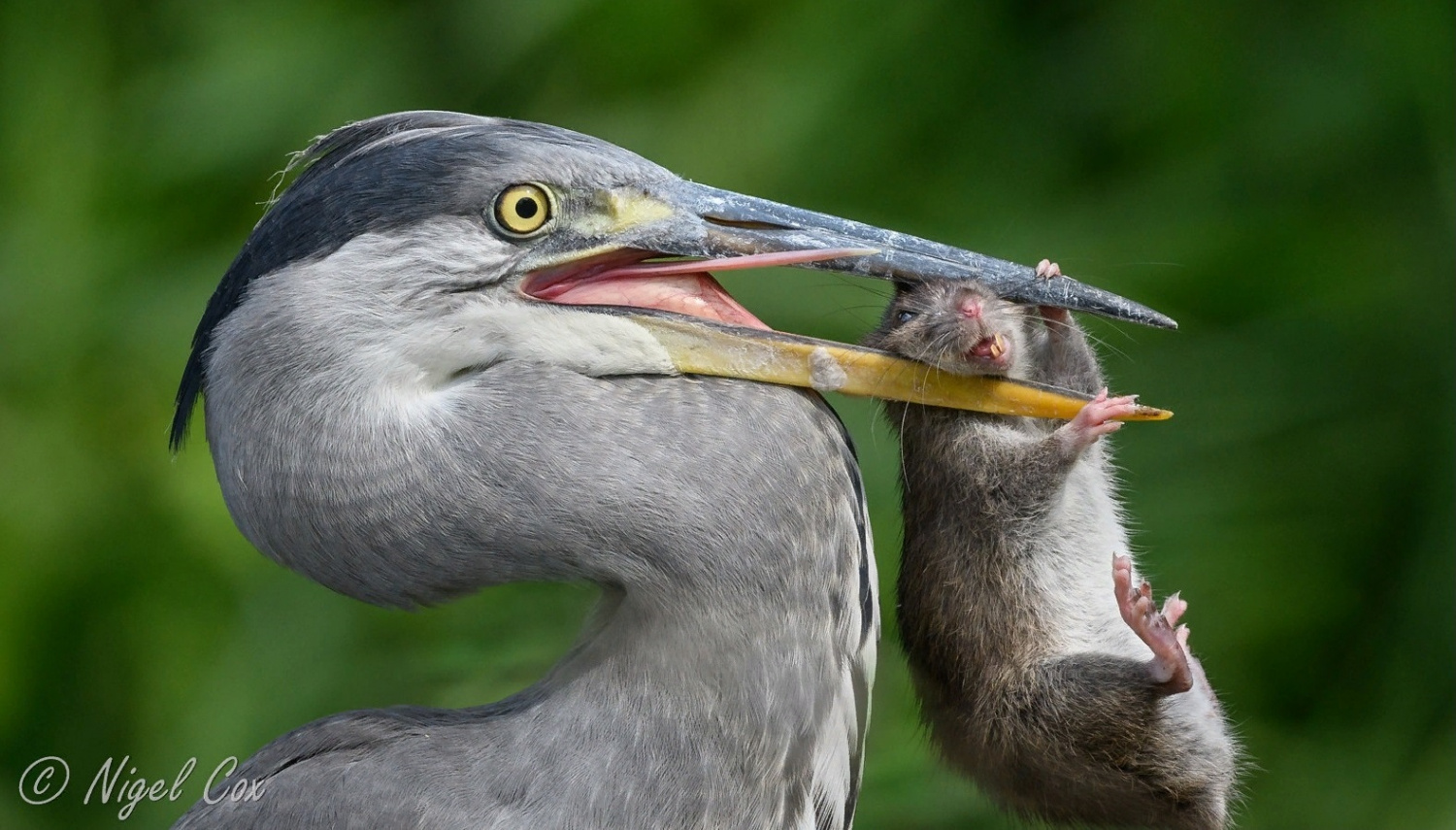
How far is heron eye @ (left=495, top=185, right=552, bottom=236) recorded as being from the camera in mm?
1515

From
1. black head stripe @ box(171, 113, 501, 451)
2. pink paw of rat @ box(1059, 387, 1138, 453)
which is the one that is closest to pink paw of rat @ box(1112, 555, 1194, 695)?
pink paw of rat @ box(1059, 387, 1138, 453)

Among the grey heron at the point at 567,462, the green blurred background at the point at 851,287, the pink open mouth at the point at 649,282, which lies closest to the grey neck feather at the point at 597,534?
the grey heron at the point at 567,462

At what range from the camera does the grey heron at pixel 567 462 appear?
1.43 metres

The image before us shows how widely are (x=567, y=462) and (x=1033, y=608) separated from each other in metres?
0.71

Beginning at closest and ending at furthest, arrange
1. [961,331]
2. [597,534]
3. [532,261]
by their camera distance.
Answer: [597,534] < [532,261] < [961,331]

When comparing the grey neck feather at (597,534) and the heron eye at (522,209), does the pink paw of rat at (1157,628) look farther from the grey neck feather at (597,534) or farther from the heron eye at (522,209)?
the heron eye at (522,209)

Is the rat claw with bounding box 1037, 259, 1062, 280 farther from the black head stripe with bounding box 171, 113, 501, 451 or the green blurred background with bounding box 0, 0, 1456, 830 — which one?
the green blurred background with bounding box 0, 0, 1456, 830

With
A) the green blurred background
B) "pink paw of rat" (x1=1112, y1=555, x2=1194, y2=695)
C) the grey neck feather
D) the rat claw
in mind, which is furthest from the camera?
the green blurred background

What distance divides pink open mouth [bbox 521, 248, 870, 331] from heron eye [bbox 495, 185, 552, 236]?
5 centimetres

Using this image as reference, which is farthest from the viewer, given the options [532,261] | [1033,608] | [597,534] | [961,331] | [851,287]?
[851,287]

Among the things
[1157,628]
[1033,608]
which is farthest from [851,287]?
[1157,628]

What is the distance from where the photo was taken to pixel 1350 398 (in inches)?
130

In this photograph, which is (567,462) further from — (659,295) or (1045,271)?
(1045,271)

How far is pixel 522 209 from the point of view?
1.52 m
